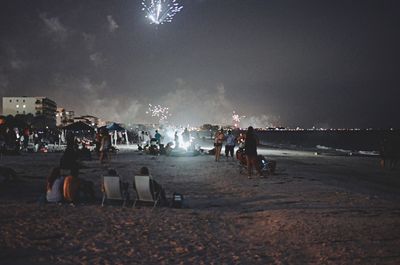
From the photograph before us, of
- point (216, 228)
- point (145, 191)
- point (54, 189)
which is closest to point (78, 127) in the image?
point (54, 189)

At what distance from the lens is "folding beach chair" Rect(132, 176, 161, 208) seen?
8602mm

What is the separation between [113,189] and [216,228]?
3031 mm

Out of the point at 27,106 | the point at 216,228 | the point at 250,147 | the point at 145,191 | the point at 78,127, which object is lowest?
the point at 216,228

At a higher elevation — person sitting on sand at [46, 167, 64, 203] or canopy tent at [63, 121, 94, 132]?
canopy tent at [63, 121, 94, 132]

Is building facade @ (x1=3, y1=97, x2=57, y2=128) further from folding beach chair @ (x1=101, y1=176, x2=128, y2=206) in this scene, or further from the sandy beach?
the sandy beach

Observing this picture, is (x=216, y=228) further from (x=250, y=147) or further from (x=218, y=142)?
(x=218, y=142)

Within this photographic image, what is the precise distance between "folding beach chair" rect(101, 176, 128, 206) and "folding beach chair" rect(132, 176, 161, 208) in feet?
1.23

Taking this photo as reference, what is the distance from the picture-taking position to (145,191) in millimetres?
8773

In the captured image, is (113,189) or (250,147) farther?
(250,147)

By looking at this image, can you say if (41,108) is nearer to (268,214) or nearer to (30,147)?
(30,147)

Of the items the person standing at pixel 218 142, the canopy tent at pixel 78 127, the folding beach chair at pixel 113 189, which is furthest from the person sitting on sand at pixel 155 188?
the canopy tent at pixel 78 127

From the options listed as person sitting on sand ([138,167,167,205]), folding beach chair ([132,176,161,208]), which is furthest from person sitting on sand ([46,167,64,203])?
person sitting on sand ([138,167,167,205])

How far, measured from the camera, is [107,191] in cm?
913

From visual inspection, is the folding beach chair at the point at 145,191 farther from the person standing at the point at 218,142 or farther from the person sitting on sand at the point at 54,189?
the person standing at the point at 218,142
